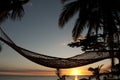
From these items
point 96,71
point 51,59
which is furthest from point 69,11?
point 51,59

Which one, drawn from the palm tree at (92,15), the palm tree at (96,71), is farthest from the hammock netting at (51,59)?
the palm tree at (92,15)

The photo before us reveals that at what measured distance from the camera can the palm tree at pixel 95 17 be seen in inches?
299

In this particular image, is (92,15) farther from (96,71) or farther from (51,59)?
(51,59)

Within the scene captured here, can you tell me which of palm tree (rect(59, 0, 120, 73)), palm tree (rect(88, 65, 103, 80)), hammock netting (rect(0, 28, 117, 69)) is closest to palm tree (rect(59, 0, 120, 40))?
palm tree (rect(59, 0, 120, 73))

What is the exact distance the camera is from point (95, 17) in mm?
8000

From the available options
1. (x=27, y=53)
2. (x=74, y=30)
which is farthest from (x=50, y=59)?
(x=74, y=30)

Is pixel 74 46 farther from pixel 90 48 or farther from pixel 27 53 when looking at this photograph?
pixel 27 53

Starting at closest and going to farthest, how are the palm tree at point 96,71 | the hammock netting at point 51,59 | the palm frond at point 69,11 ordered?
the hammock netting at point 51,59 < the palm tree at point 96,71 < the palm frond at point 69,11

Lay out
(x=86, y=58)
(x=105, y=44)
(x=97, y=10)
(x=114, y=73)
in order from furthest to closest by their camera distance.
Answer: (x=97, y=10), (x=105, y=44), (x=114, y=73), (x=86, y=58)

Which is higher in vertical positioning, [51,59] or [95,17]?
[95,17]

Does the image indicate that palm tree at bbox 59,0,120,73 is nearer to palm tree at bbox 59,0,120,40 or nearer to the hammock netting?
palm tree at bbox 59,0,120,40

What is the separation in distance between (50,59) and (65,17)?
9.18 feet

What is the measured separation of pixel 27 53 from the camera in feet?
19.2

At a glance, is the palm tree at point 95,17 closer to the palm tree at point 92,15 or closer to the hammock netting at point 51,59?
the palm tree at point 92,15
